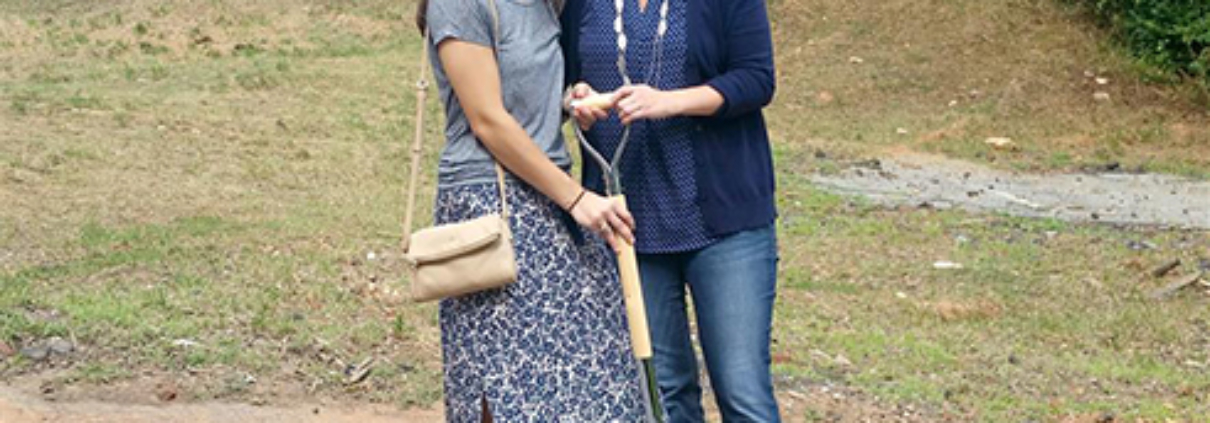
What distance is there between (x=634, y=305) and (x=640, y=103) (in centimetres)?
36

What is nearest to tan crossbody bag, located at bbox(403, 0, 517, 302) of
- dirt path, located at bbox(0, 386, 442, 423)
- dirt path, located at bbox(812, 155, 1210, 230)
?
dirt path, located at bbox(0, 386, 442, 423)

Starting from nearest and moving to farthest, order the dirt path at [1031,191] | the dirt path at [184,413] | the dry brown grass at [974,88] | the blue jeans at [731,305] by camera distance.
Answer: the blue jeans at [731,305] < the dirt path at [184,413] < the dirt path at [1031,191] < the dry brown grass at [974,88]

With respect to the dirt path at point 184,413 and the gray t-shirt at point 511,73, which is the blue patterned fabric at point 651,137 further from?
the dirt path at point 184,413

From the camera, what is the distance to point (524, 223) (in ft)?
10.9

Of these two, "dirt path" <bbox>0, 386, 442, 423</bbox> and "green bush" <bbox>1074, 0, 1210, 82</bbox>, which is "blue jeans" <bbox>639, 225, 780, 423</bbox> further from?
"green bush" <bbox>1074, 0, 1210, 82</bbox>

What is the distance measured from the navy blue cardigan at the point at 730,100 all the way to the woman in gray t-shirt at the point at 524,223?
221 mm

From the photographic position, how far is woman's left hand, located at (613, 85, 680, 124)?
3307 mm

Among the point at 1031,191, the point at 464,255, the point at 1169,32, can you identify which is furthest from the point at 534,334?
the point at 1169,32

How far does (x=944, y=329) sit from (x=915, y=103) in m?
7.51

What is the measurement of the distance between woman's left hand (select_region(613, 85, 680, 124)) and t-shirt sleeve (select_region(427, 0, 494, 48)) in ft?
0.83

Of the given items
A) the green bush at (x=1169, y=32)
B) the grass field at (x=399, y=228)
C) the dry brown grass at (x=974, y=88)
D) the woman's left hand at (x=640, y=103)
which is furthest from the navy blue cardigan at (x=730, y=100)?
the green bush at (x=1169, y=32)

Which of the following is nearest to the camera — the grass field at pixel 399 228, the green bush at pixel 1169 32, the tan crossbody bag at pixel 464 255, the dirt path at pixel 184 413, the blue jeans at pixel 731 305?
the tan crossbody bag at pixel 464 255

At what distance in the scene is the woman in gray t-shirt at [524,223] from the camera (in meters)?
3.23

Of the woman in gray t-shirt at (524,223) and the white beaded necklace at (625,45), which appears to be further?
the white beaded necklace at (625,45)
